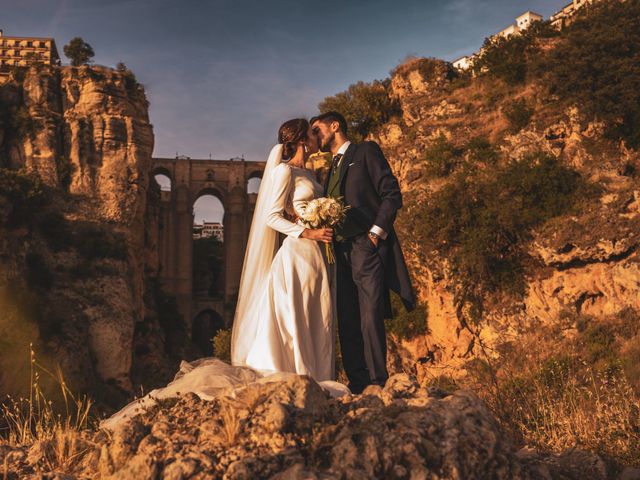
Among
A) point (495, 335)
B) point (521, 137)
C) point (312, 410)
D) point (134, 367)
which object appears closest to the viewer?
point (312, 410)

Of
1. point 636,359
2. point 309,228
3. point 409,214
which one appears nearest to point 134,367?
point 409,214

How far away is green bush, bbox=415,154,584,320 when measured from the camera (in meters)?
15.9

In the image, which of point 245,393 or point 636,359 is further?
point 636,359

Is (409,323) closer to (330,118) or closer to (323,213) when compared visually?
(330,118)

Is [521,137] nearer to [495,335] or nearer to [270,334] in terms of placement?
[495,335]

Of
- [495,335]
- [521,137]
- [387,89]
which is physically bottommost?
[495,335]

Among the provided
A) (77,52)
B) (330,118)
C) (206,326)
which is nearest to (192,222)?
(206,326)

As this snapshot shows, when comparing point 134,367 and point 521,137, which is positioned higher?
point 521,137

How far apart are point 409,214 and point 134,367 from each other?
15.7 metres

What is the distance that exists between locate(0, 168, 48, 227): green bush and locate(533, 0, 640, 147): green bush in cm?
1903

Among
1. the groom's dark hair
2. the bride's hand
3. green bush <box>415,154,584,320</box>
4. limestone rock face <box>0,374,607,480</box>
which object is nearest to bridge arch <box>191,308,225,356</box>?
green bush <box>415,154,584,320</box>

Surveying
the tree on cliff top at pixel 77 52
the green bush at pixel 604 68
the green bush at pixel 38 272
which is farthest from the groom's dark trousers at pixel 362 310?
the tree on cliff top at pixel 77 52

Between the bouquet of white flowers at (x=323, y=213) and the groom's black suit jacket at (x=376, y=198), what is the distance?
11.9 inches

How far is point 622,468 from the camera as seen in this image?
333cm
